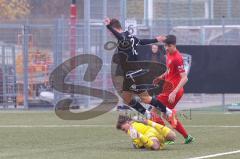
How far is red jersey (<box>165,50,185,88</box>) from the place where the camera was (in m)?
14.8

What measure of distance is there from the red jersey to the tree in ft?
102

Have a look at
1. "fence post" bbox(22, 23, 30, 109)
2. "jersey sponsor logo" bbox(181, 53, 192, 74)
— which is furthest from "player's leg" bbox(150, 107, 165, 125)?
"fence post" bbox(22, 23, 30, 109)

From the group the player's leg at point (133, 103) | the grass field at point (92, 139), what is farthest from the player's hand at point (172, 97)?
the grass field at point (92, 139)

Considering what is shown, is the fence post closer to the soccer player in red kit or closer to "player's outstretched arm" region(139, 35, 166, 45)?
"player's outstretched arm" region(139, 35, 166, 45)

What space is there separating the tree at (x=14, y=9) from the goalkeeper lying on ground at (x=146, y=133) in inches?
1256

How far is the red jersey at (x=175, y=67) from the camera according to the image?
1483 cm

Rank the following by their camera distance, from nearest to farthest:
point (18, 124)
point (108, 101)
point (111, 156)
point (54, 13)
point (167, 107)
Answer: point (111, 156), point (167, 107), point (18, 124), point (108, 101), point (54, 13)

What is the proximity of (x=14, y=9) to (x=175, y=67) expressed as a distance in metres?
32.4

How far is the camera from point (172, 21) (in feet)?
89.1

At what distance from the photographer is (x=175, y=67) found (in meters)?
14.9

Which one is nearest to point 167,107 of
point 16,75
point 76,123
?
point 76,123

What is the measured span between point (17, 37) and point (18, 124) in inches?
311

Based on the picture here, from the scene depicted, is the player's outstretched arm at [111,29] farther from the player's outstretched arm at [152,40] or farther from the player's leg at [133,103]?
the player's leg at [133,103]

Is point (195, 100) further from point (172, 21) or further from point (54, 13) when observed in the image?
point (54, 13)
